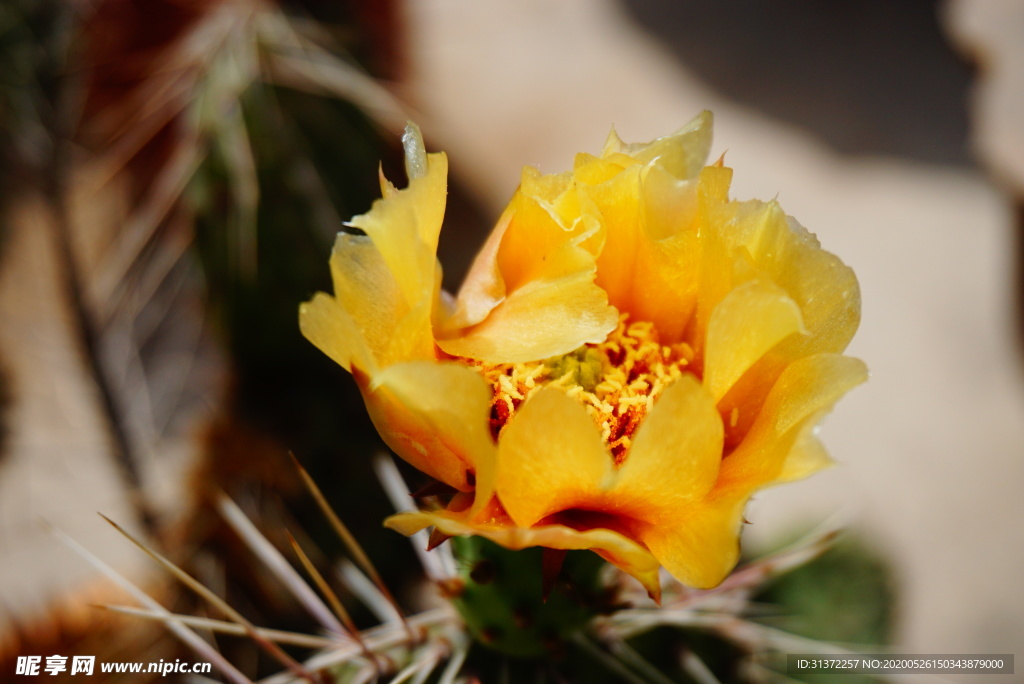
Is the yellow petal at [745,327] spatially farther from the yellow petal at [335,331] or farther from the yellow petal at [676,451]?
the yellow petal at [335,331]

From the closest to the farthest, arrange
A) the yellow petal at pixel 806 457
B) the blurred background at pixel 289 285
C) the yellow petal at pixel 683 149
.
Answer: the yellow petal at pixel 806 457 → the yellow petal at pixel 683 149 → the blurred background at pixel 289 285

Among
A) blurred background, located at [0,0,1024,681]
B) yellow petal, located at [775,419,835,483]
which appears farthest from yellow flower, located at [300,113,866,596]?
blurred background, located at [0,0,1024,681]

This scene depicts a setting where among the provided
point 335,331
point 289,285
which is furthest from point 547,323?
point 289,285

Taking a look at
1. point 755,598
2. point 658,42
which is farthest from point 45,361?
point 658,42

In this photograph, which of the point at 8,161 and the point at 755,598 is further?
the point at 8,161

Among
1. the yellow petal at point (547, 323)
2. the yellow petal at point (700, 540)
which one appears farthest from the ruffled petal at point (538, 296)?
the yellow petal at point (700, 540)

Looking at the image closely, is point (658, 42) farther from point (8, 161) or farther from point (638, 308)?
point (638, 308)

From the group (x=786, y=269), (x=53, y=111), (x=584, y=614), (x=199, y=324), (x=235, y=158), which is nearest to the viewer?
(x=786, y=269)
